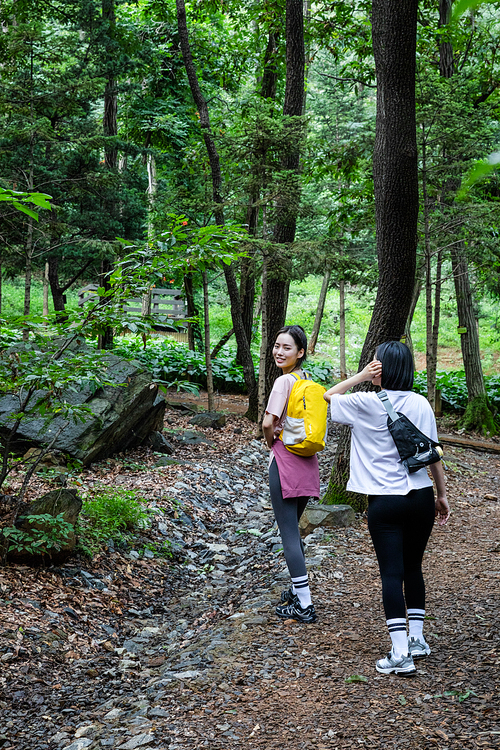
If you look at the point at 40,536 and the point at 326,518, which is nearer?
the point at 40,536

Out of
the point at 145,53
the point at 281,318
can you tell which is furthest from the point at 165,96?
the point at 281,318

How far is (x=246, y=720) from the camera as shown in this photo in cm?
289

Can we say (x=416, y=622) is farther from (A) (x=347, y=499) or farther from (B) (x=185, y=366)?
(B) (x=185, y=366)

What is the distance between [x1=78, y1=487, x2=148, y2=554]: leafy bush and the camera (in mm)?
5297

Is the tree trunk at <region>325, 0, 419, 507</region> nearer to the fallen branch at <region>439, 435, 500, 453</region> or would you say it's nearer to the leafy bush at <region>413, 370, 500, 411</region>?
the fallen branch at <region>439, 435, 500, 453</region>

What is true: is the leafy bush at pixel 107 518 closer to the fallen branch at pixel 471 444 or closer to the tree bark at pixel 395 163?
the tree bark at pixel 395 163

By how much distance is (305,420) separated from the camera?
147 inches

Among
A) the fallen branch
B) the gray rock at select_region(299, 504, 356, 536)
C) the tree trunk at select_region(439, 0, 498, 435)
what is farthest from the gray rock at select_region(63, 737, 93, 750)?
the tree trunk at select_region(439, 0, 498, 435)

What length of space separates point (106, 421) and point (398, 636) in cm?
520

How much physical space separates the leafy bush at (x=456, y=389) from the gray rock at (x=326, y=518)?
9271 mm

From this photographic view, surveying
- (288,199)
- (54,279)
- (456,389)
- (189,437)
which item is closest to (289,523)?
(189,437)

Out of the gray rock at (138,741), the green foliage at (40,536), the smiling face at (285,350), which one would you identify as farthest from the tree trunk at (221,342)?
the gray rock at (138,741)

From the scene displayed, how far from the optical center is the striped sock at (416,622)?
128 inches

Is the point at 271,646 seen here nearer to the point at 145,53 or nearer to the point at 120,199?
the point at 120,199
